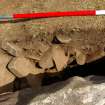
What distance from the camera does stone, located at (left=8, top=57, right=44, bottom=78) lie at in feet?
12.2

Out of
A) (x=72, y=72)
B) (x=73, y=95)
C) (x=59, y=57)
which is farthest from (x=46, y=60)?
(x=73, y=95)

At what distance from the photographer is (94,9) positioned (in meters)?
3.72

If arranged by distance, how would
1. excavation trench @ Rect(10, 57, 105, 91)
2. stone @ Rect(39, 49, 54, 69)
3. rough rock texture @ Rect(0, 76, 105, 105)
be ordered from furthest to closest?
excavation trench @ Rect(10, 57, 105, 91), stone @ Rect(39, 49, 54, 69), rough rock texture @ Rect(0, 76, 105, 105)

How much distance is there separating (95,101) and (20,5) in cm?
144

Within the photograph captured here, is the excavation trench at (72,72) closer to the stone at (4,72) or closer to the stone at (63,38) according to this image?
the stone at (4,72)

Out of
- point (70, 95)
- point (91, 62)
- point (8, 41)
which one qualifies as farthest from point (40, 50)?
point (70, 95)

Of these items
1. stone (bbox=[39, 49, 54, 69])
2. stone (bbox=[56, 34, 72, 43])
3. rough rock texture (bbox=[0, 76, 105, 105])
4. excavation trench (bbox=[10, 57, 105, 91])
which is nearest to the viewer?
rough rock texture (bbox=[0, 76, 105, 105])

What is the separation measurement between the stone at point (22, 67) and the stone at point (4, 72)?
5 centimetres

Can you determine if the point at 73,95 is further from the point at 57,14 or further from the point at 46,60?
the point at 57,14

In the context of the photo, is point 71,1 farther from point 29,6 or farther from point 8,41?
point 8,41

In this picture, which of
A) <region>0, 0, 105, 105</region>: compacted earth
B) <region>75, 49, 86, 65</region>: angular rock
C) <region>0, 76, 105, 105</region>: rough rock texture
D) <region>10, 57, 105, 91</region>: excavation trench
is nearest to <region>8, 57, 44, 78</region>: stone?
<region>0, 0, 105, 105</region>: compacted earth

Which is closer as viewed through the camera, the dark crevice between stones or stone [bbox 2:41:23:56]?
stone [bbox 2:41:23:56]

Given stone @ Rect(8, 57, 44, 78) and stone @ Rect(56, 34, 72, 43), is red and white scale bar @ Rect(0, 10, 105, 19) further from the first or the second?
stone @ Rect(8, 57, 44, 78)

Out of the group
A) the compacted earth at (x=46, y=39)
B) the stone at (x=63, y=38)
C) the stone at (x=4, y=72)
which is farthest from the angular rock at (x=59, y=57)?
the stone at (x=4, y=72)
